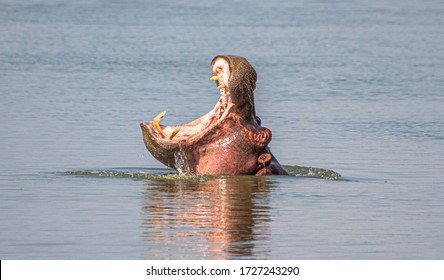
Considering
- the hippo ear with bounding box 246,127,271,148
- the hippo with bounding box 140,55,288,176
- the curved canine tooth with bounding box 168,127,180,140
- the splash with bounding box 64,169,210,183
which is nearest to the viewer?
the hippo with bounding box 140,55,288,176

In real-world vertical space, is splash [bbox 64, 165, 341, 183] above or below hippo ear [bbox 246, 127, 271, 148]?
below

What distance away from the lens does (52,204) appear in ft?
41.2

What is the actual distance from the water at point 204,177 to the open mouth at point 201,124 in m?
0.48

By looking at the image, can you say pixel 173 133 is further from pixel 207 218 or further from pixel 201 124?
pixel 207 218

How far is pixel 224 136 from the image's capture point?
13.6m

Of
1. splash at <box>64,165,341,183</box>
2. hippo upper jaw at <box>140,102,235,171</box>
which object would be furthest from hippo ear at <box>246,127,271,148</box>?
splash at <box>64,165,341,183</box>

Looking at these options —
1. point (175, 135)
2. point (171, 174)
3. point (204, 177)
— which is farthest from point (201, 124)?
point (171, 174)

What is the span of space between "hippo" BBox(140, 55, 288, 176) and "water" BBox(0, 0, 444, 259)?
174mm

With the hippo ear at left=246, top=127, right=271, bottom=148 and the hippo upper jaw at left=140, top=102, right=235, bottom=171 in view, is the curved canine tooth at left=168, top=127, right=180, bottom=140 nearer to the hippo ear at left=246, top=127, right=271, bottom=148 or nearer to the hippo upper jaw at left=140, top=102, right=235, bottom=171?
the hippo upper jaw at left=140, top=102, right=235, bottom=171

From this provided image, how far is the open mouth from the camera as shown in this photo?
13.4m

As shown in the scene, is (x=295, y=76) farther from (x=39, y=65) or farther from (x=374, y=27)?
(x=374, y=27)

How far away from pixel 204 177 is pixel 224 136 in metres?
0.56

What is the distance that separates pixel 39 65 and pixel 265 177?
16.3 meters

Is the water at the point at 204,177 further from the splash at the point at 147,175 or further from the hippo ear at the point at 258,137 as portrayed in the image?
the hippo ear at the point at 258,137
